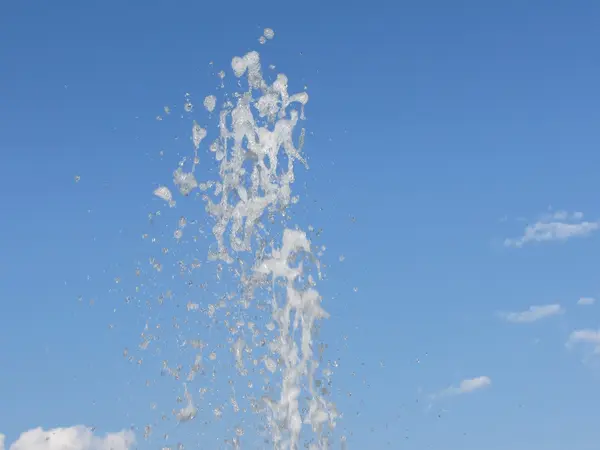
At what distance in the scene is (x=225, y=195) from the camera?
2425 cm

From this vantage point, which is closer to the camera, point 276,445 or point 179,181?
point 276,445

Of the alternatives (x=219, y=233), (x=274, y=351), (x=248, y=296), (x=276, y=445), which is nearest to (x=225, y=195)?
(x=219, y=233)

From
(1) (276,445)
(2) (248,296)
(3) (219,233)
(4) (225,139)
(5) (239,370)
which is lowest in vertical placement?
(1) (276,445)

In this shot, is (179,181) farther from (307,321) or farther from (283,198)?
(307,321)

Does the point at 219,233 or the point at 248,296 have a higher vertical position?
the point at 219,233

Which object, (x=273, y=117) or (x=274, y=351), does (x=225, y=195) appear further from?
(x=274, y=351)

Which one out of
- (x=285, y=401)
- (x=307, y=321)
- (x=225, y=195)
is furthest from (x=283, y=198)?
(x=285, y=401)

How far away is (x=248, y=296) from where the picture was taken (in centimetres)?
2422

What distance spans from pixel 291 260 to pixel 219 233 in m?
2.04

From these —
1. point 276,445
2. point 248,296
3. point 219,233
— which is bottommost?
point 276,445

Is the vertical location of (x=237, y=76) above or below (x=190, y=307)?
above

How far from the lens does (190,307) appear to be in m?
24.7

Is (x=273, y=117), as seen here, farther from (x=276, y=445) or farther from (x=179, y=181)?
(x=276, y=445)

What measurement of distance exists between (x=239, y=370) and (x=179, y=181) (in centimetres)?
514
